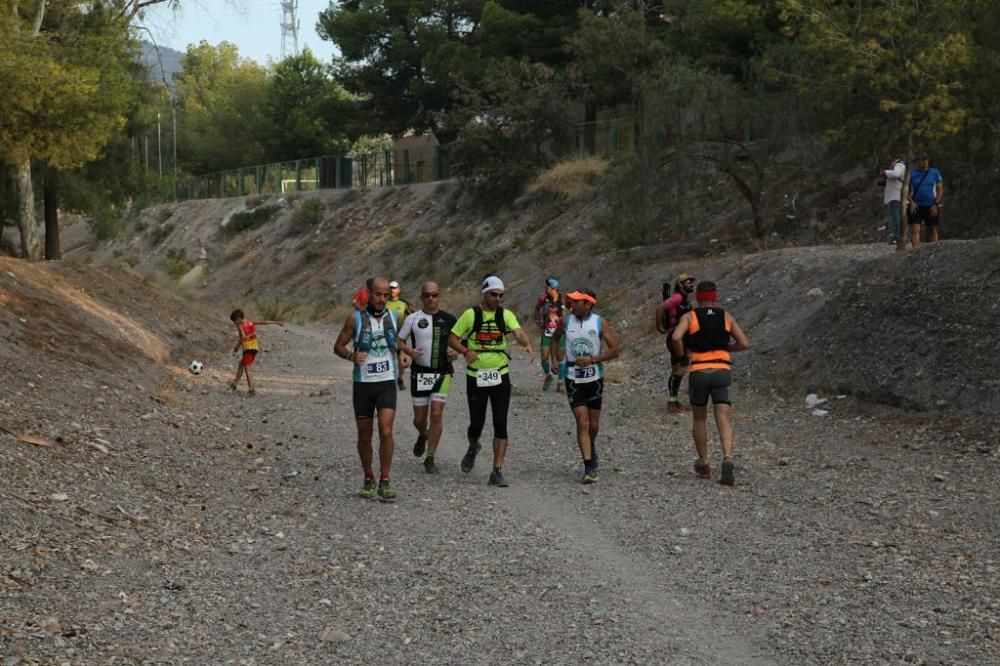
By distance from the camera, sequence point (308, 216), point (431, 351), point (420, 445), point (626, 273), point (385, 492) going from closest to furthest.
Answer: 1. point (385, 492)
2. point (431, 351)
3. point (420, 445)
4. point (626, 273)
5. point (308, 216)

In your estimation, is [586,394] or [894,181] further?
[894,181]

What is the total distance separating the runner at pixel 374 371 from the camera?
11195mm

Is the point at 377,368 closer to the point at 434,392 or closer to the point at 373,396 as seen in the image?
the point at 373,396

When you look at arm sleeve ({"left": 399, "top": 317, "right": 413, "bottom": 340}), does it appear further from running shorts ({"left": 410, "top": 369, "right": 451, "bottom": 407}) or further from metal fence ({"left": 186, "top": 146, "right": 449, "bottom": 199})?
metal fence ({"left": 186, "top": 146, "right": 449, "bottom": 199})

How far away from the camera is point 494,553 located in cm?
909

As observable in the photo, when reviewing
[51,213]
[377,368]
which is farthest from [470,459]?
[51,213]

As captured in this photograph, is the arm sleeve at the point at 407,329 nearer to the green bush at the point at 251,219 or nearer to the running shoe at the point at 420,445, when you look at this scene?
the running shoe at the point at 420,445

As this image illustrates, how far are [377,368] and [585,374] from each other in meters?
2.14

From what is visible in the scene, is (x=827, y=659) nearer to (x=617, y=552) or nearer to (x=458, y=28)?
(x=617, y=552)

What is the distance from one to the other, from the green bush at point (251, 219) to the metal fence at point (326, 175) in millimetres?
3500

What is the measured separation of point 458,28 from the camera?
203 ft

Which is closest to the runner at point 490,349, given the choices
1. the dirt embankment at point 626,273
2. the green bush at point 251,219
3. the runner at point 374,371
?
the runner at point 374,371

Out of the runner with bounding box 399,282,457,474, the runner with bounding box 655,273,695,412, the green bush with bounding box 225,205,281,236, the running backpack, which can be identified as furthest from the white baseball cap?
Result: the green bush with bounding box 225,205,281,236

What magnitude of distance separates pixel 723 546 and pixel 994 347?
25.6ft
